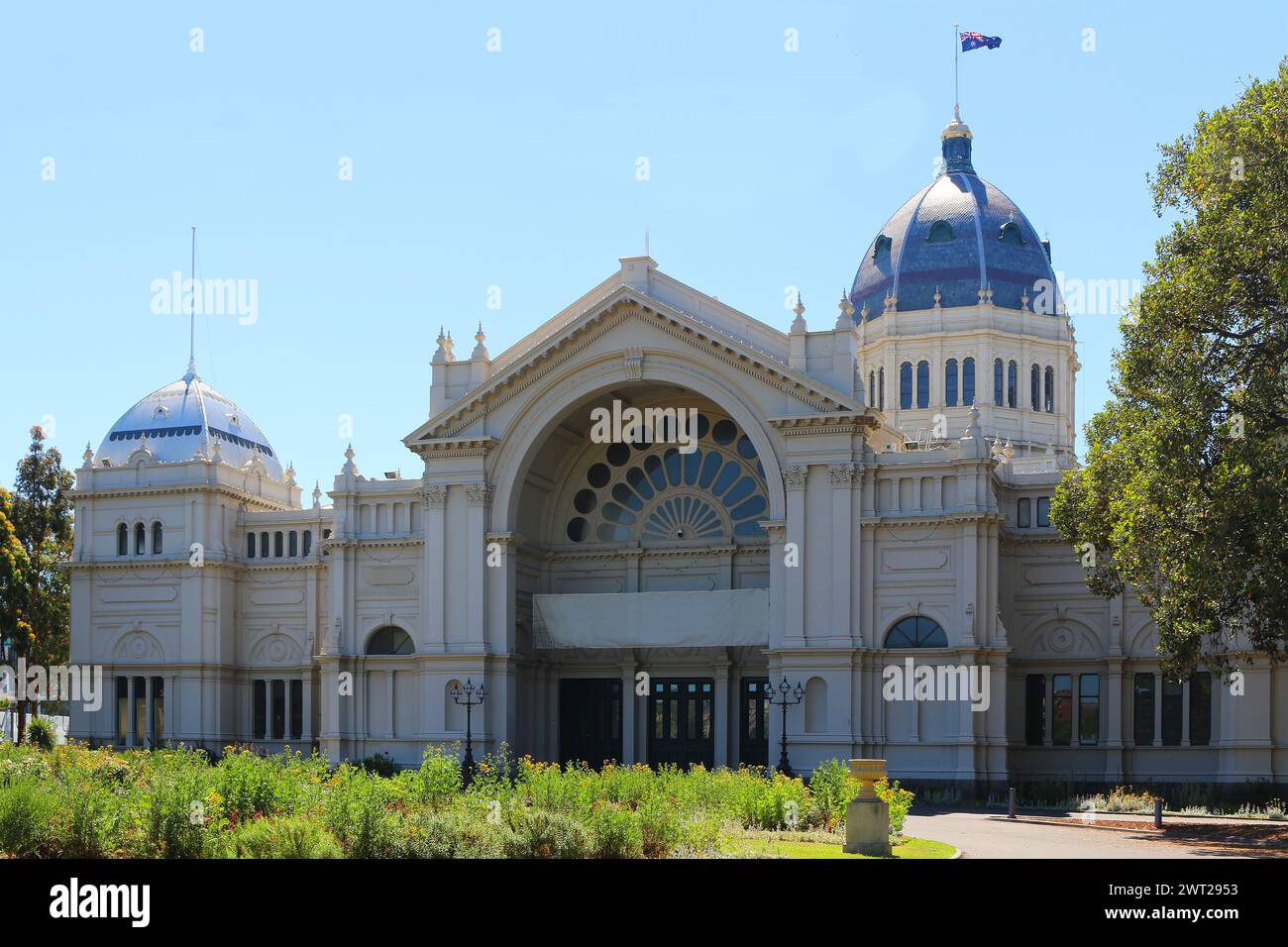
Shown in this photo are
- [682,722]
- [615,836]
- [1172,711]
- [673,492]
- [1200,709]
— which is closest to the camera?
[615,836]

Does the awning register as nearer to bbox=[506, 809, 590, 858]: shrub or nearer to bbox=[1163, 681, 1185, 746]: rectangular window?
bbox=[1163, 681, 1185, 746]: rectangular window

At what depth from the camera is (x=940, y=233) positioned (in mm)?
79062

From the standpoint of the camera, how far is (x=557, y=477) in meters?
63.1

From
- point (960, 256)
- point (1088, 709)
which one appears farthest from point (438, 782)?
point (960, 256)

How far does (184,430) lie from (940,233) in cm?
3641

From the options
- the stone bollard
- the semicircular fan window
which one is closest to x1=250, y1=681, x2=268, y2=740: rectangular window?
the semicircular fan window

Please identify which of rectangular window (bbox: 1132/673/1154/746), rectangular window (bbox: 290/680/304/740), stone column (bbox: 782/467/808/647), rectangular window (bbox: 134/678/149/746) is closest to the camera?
stone column (bbox: 782/467/808/647)

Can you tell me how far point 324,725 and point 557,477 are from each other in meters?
12.8

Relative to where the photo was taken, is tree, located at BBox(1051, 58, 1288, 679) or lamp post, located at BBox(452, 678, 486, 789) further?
lamp post, located at BBox(452, 678, 486, 789)

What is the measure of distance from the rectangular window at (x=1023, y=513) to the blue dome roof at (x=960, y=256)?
21.3 meters

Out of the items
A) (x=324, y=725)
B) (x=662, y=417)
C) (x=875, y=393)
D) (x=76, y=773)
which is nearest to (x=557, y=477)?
(x=662, y=417)

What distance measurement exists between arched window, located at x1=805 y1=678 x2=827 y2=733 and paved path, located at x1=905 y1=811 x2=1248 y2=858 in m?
8.93

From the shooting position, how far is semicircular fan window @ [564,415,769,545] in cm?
6081

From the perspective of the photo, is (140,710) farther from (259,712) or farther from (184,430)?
(184,430)
